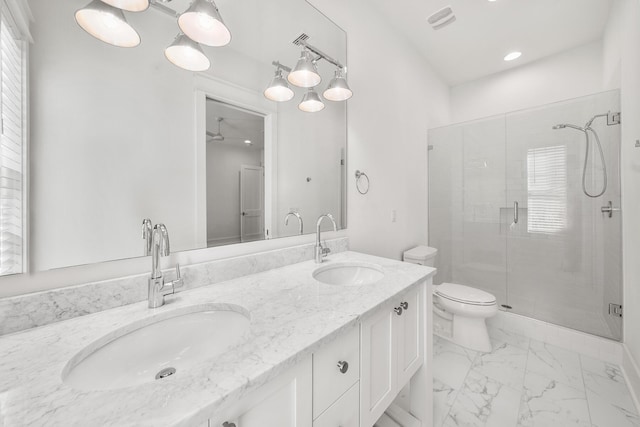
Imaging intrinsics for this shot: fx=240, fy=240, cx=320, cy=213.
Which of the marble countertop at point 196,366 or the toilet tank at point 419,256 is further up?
the marble countertop at point 196,366

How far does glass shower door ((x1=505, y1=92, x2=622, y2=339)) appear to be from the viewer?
70.6 inches

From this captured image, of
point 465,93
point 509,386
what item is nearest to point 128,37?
point 509,386

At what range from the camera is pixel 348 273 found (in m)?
1.35

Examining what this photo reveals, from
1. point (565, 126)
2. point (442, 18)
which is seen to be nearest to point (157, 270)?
point (442, 18)

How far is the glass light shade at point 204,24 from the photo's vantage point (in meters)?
0.80

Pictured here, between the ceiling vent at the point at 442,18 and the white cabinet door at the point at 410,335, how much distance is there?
7.04 ft

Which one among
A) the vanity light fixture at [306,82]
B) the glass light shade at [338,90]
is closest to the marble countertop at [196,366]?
the vanity light fixture at [306,82]

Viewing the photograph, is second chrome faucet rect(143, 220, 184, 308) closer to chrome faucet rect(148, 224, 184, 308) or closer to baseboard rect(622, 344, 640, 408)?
chrome faucet rect(148, 224, 184, 308)

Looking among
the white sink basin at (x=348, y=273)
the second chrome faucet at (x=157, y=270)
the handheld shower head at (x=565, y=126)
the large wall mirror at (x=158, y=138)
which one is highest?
the handheld shower head at (x=565, y=126)

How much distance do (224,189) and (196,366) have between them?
29.2 inches

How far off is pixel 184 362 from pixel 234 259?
43cm

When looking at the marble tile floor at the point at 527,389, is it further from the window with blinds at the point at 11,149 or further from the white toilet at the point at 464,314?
the window with blinds at the point at 11,149

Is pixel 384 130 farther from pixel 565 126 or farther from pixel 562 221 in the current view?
pixel 562 221

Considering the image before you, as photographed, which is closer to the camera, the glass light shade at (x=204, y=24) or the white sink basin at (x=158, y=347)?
the white sink basin at (x=158, y=347)
